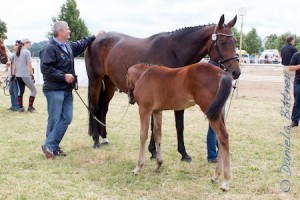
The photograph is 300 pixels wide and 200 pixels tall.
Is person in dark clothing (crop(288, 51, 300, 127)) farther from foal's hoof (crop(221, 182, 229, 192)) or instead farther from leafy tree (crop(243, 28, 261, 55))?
leafy tree (crop(243, 28, 261, 55))

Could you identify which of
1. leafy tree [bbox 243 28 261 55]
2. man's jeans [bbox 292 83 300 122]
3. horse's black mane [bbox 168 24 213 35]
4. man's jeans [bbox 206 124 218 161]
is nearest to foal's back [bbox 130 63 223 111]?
horse's black mane [bbox 168 24 213 35]

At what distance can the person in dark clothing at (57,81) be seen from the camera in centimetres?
510

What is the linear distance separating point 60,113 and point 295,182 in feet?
11.1

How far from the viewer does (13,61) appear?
32.9 ft

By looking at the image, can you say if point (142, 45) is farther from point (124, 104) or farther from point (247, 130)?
point (124, 104)

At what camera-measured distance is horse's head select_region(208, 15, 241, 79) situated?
454cm

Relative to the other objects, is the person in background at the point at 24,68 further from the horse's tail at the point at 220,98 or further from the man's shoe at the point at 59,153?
the horse's tail at the point at 220,98

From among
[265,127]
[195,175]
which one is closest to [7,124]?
[195,175]

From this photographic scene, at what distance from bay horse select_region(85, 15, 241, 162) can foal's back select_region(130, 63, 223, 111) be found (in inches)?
27.4

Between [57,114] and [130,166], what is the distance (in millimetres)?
1356

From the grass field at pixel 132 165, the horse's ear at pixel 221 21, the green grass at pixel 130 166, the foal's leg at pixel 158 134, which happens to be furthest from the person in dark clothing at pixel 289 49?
the foal's leg at pixel 158 134

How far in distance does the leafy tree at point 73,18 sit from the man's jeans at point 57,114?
2816cm

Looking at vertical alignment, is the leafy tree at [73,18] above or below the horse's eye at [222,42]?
above

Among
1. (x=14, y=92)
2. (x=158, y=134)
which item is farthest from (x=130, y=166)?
(x=14, y=92)
